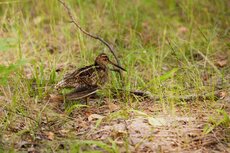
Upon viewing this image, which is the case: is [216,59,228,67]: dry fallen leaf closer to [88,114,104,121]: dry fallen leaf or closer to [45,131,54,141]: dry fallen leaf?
[88,114,104,121]: dry fallen leaf

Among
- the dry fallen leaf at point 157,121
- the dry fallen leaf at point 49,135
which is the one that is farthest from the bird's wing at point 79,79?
the dry fallen leaf at point 157,121

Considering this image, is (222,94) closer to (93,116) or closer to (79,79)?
(93,116)

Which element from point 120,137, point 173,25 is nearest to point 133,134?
point 120,137

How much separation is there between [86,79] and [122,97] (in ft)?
1.32

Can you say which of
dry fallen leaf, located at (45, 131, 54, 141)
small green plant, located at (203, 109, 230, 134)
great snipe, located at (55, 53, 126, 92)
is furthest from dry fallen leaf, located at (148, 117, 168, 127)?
dry fallen leaf, located at (45, 131, 54, 141)

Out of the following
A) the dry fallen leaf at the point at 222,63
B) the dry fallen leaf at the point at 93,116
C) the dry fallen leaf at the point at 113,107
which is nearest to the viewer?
the dry fallen leaf at the point at 93,116

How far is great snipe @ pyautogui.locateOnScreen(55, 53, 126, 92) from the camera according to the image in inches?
168

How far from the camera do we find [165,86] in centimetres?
467

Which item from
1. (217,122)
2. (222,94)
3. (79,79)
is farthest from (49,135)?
(222,94)

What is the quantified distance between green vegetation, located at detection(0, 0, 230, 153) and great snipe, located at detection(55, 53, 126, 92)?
5.4 inches

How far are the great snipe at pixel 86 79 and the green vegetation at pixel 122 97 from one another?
138mm

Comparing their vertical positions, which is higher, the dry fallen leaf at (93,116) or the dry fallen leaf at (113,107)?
the dry fallen leaf at (113,107)

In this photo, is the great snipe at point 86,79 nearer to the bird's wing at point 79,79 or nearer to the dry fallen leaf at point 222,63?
the bird's wing at point 79,79

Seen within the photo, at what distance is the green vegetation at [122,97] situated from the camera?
12.1ft
